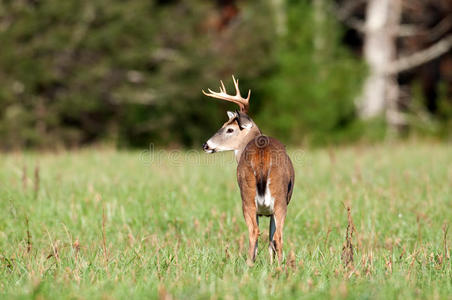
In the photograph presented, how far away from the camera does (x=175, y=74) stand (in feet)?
62.2

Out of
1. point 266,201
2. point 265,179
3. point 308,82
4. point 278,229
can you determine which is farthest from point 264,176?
point 308,82

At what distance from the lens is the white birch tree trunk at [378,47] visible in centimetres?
2038

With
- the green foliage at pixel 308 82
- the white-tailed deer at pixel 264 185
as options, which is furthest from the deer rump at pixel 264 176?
the green foliage at pixel 308 82

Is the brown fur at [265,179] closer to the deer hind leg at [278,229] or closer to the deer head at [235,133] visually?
the deer hind leg at [278,229]

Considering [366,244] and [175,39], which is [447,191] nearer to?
[366,244]

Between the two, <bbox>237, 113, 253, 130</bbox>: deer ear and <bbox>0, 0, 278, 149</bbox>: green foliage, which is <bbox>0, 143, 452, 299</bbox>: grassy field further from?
<bbox>0, 0, 278, 149</bbox>: green foliage

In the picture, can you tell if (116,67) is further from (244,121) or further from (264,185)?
(264,185)

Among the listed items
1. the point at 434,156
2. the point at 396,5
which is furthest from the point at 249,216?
the point at 396,5

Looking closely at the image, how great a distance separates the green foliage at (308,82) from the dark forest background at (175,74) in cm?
3

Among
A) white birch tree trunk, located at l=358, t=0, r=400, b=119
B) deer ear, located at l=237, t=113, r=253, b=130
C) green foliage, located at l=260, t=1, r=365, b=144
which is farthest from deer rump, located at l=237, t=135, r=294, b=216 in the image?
white birch tree trunk, located at l=358, t=0, r=400, b=119

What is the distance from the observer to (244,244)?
5051mm

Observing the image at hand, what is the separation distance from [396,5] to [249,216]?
18.2 metres

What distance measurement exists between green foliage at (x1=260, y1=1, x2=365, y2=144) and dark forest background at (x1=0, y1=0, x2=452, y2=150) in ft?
0.11

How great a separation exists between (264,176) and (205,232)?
60.5 inches
